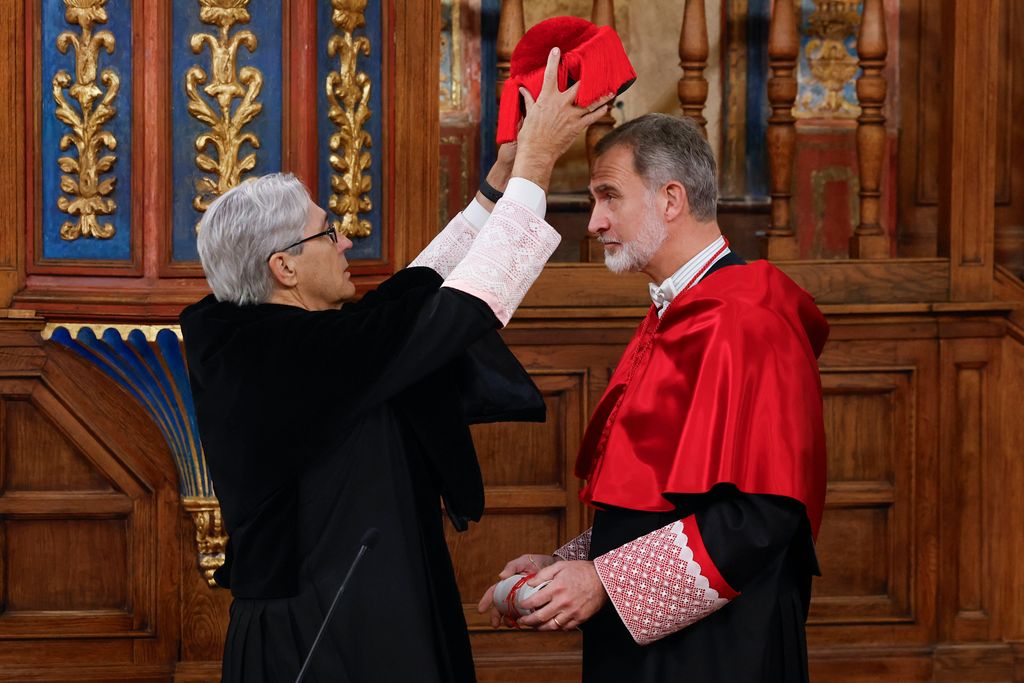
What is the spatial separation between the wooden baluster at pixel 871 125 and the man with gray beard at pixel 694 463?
66.9 inches

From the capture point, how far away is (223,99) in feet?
11.1

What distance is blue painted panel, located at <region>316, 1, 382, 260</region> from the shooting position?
3.48 m

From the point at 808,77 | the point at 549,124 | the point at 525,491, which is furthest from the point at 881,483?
the point at 549,124

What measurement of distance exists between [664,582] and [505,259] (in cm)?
61

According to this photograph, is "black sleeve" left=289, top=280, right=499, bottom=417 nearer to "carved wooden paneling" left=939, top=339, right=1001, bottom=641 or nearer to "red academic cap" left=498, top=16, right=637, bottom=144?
"red academic cap" left=498, top=16, right=637, bottom=144

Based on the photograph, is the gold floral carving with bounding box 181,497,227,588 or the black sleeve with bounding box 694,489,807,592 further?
the gold floral carving with bounding box 181,497,227,588

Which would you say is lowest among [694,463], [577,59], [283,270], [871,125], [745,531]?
[745,531]

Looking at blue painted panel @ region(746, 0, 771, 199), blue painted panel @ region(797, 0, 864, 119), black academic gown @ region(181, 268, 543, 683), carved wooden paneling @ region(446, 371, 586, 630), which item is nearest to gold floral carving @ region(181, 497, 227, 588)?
carved wooden paneling @ region(446, 371, 586, 630)

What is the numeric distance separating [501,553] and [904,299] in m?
1.45

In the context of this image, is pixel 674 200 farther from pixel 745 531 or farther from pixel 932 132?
pixel 932 132

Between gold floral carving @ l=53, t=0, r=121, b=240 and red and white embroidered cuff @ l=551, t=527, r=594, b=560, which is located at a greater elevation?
gold floral carving @ l=53, t=0, r=121, b=240

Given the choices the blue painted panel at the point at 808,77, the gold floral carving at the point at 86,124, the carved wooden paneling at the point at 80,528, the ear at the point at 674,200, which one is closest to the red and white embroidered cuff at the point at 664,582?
the ear at the point at 674,200

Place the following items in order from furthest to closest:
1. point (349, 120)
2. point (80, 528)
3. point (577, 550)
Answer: point (80, 528) < point (349, 120) < point (577, 550)

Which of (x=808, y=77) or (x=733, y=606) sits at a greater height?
(x=808, y=77)
